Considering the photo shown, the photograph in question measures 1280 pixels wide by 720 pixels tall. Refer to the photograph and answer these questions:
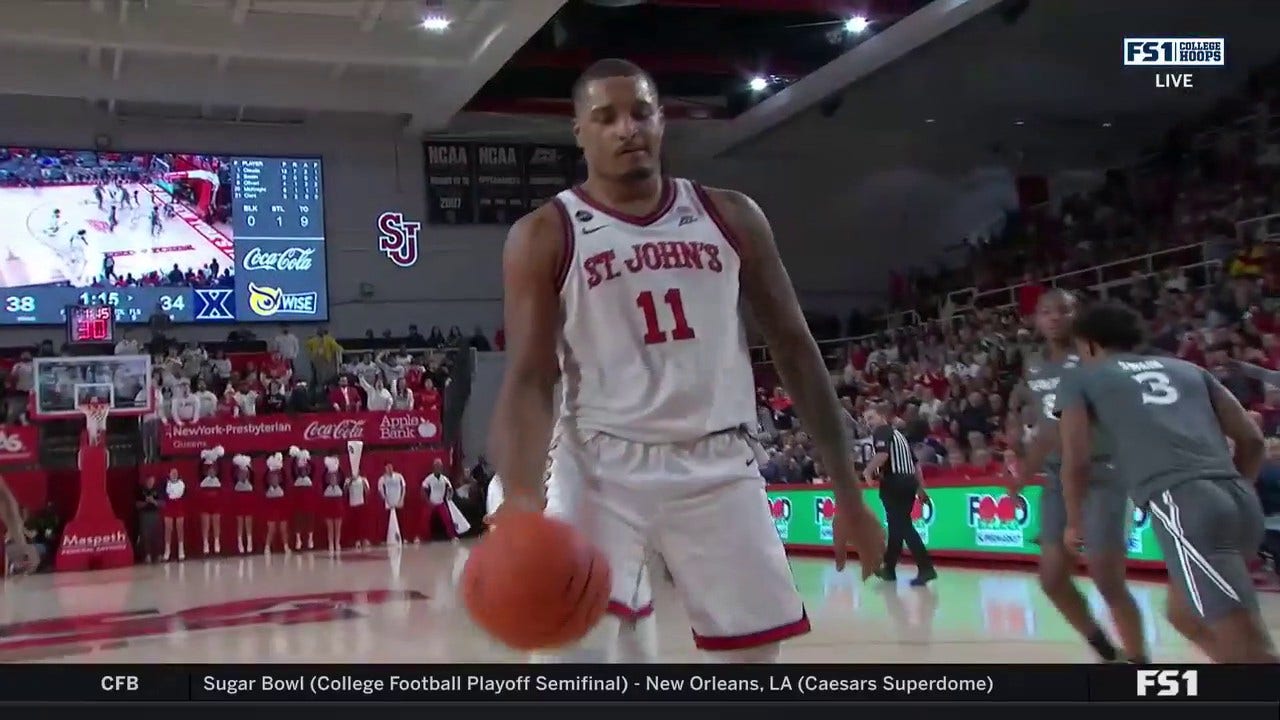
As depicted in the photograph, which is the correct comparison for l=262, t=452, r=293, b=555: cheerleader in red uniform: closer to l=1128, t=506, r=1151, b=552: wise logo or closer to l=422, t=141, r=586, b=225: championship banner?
l=422, t=141, r=586, b=225: championship banner

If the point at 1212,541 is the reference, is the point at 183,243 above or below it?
above

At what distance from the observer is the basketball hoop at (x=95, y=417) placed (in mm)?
5785

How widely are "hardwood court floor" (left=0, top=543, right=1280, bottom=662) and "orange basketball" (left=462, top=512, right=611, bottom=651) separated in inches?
16.1

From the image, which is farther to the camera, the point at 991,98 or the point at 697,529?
the point at 991,98

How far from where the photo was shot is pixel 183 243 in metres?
4.73

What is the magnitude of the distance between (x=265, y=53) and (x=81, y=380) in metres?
1.89

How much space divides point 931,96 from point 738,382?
385cm

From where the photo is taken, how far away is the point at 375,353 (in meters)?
5.49

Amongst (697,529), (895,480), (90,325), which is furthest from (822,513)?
(90,325)

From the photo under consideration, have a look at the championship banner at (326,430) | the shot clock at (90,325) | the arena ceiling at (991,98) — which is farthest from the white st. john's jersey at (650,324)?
the championship banner at (326,430)

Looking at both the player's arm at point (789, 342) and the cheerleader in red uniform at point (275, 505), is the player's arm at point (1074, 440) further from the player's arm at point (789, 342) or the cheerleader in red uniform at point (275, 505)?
the cheerleader in red uniform at point (275, 505)

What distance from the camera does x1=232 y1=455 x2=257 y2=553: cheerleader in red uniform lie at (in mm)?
6867
